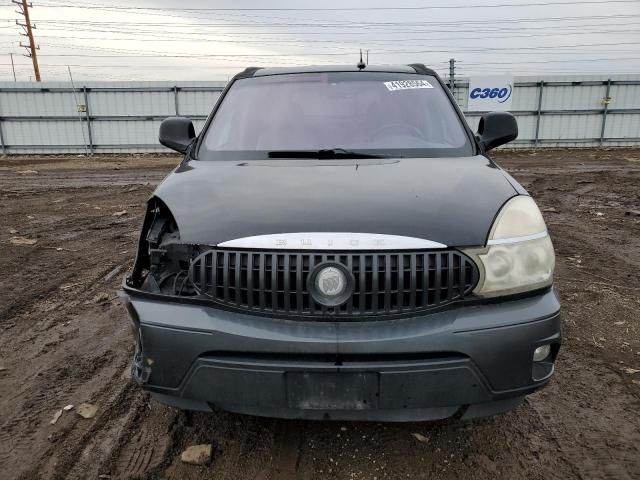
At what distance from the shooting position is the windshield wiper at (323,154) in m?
2.93

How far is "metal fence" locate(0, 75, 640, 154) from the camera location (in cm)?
1878

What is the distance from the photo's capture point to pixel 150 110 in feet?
62.4

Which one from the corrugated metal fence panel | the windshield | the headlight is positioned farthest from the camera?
the corrugated metal fence panel

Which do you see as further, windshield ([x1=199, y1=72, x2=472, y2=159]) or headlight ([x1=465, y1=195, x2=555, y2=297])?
windshield ([x1=199, y1=72, x2=472, y2=159])

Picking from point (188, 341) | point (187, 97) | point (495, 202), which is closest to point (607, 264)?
point (495, 202)

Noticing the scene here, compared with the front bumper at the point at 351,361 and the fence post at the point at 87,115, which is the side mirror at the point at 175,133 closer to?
the front bumper at the point at 351,361

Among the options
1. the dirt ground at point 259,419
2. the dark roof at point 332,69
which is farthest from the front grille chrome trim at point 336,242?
→ the dark roof at point 332,69

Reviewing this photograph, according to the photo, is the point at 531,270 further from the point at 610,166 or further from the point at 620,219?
the point at 610,166

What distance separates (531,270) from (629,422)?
116cm

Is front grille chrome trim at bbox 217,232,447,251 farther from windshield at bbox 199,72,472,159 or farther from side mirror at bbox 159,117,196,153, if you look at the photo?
side mirror at bbox 159,117,196,153

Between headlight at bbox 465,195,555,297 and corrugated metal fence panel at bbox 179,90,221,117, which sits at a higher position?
corrugated metal fence panel at bbox 179,90,221,117

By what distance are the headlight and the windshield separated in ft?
2.97

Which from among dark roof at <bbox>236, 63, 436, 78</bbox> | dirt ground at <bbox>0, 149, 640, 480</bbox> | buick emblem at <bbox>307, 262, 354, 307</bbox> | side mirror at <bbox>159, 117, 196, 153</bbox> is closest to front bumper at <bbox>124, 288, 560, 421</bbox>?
buick emblem at <bbox>307, 262, 354, 307</bbox>

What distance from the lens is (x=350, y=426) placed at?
2.54 m
